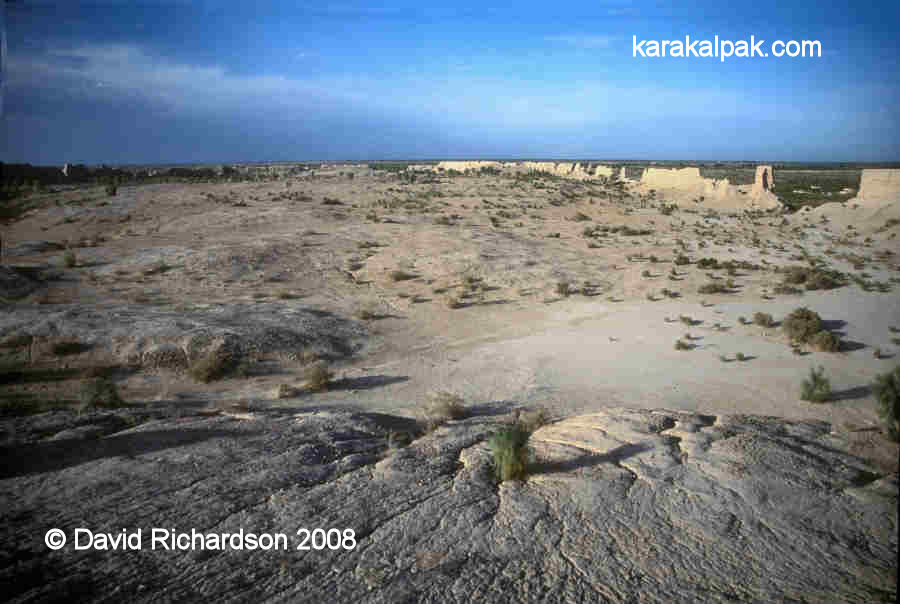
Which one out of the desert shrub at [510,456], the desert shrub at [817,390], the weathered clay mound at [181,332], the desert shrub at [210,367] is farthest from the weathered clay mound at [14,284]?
the desert shrub at [817,390]

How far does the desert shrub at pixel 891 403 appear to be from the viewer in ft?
15.9

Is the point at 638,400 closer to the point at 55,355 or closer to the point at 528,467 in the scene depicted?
the point at 528,467

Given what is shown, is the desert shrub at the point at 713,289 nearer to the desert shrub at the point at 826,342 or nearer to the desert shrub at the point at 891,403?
the desert shrub at the point at 826,342

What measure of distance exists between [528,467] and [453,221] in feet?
76.7

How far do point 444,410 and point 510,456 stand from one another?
2.22 metres

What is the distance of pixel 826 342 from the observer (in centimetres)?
847

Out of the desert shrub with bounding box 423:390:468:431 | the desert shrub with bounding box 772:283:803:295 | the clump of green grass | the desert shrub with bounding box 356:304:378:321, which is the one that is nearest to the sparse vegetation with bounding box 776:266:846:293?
the desert shrub with bounding box 772:283:803:295

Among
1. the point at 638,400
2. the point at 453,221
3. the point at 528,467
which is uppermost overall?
the point at 453,221

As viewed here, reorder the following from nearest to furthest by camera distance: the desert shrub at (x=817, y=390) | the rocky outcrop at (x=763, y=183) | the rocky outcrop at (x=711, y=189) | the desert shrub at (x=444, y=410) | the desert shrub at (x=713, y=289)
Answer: the desert shrub at (x=444, y=410), the desert shrub at (x=817, y=390), the desert shrub at (x=713, y=289), the rocky outcrop at (x=711, y=189), the rocky outcrop at (x=763, y=183)

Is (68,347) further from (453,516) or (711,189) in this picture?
(711,189)

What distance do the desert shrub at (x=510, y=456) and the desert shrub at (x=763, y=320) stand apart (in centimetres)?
821

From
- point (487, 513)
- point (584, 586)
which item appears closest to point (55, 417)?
point (487, 513)

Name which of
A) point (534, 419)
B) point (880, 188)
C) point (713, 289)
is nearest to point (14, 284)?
point (534, 419)

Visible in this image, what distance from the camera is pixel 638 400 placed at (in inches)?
285
